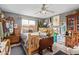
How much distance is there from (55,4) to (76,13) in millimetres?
328

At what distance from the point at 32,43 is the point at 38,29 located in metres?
0.23

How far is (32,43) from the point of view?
6.13 feet

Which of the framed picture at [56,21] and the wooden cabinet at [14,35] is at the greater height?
the framed picture at [56,21]

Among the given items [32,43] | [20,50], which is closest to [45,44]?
[32,43]

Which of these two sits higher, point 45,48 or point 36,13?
point 36,13

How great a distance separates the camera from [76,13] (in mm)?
1810

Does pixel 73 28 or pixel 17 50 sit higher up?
pixel 73 28

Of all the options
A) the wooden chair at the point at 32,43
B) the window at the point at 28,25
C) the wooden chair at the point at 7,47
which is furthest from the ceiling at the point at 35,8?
the wooden chair at the point at 7,47

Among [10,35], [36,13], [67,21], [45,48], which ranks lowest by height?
[45,48]

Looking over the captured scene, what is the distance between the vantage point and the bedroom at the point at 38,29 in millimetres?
1828

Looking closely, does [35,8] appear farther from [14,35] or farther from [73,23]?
[73,23]

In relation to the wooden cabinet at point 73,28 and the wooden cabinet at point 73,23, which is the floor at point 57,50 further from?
the wooden cabinet at point 73,23
